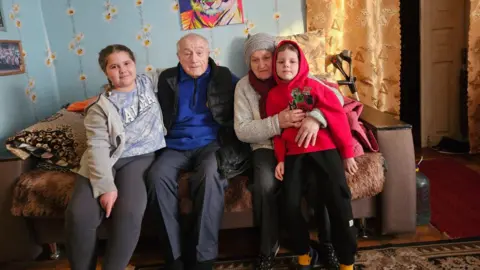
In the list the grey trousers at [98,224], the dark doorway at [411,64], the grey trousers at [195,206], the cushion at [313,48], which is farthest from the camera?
the dark doorway at [411,64]

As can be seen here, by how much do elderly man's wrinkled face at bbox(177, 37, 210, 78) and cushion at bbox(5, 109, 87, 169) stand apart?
0.66 meters

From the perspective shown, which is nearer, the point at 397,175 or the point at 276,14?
the point at 397,175

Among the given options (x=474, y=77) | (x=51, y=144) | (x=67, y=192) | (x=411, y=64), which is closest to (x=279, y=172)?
(x=67, y=192)

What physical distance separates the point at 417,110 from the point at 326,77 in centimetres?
169

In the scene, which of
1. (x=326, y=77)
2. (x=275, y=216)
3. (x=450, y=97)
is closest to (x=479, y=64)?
(x=450, y=97)

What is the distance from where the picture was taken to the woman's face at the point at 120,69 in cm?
Answer: 164

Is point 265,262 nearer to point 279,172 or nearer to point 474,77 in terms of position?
point 279,172

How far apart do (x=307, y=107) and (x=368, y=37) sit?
1295 mm

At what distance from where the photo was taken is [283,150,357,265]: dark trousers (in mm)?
1481

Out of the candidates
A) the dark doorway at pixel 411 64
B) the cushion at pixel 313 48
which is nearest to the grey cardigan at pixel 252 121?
the cushion at pixel 313 48

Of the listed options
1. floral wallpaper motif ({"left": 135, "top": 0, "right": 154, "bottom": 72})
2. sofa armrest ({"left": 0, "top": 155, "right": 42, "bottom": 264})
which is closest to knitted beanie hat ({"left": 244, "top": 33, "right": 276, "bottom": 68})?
floral wallpaper motif ({"left": 135, "top": 0, "right": 154, "bottom": 72})

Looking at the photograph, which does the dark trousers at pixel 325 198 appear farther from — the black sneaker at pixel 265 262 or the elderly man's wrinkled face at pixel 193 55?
the elderly man's wrinkled face at pixel 193 55

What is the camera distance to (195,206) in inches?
63.1

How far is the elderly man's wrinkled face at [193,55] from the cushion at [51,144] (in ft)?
2.15
